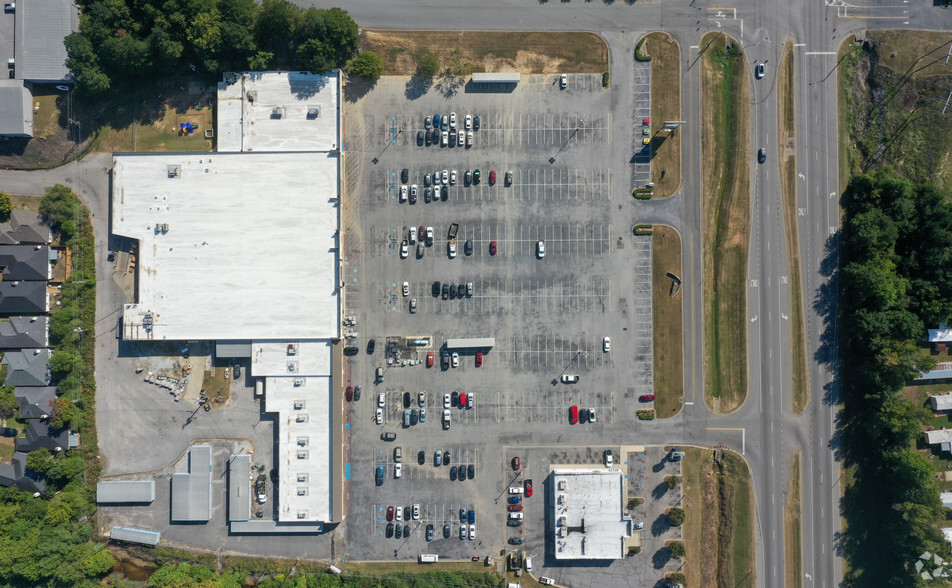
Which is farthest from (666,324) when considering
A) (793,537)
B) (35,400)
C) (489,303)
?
(35,400)

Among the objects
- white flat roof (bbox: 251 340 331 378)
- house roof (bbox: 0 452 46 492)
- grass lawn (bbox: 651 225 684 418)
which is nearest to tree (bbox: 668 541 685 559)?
grass lawn (bbox: 651 225 684 418)

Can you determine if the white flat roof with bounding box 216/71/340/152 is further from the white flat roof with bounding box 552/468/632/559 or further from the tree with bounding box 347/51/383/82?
the white flat roof with bounding box 552/468/632/559

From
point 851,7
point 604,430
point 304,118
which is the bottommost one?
point 604,430

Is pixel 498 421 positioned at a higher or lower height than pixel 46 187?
→ lower

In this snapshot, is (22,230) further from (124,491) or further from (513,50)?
(513,50)

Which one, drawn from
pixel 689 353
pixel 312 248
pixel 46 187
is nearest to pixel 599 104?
pixel 689 353

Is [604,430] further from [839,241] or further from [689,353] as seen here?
[839,241]
